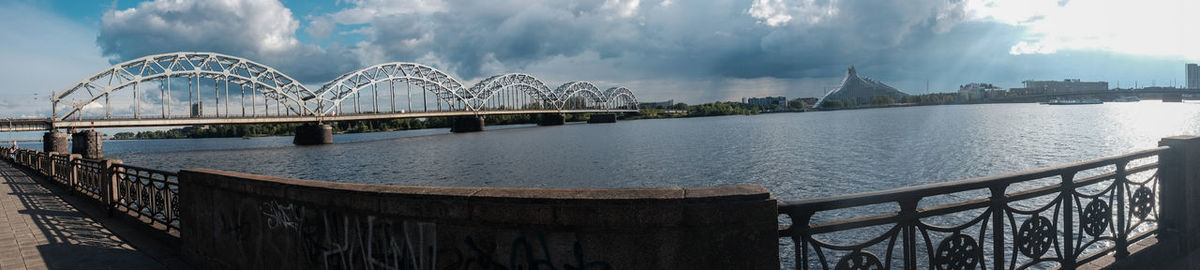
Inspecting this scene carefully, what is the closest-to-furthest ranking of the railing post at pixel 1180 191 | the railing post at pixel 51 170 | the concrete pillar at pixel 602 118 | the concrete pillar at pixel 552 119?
the railing post at pixel 1180 191, the railing post at pixel 51 170, the concrete pillar at pixel 552 119, the concrete pillar at pixel 602 118

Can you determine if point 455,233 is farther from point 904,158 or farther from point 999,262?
point 904,158

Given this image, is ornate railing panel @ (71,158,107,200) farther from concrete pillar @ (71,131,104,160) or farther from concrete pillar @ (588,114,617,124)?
concrete pillar @ (588,114,617,124)

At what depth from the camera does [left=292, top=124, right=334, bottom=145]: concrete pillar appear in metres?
86.5

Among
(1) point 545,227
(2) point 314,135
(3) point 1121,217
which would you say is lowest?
(3) point 1121,217

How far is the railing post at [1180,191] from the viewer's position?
18.7ft

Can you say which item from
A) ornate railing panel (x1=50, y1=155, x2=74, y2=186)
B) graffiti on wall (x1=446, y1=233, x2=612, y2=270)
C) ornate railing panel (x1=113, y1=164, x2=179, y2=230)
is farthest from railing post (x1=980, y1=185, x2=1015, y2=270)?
ornate railing panel (x1=50, y1=155, x2=74, y2=186)

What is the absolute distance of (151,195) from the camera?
8.75 m

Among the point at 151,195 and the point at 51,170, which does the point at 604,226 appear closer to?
the point at 151,195

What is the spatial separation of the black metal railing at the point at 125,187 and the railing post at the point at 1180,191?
1025 centimetres

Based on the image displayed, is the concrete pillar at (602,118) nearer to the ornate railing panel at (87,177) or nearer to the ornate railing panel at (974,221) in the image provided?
the ornate railing panel at (87,177)

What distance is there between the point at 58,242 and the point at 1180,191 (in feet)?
42.4

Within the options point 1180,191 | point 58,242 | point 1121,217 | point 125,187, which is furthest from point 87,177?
point 1180,191

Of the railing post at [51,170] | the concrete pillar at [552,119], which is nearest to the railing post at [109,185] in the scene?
the railing post at [51,170]

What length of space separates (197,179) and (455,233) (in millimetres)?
4296
